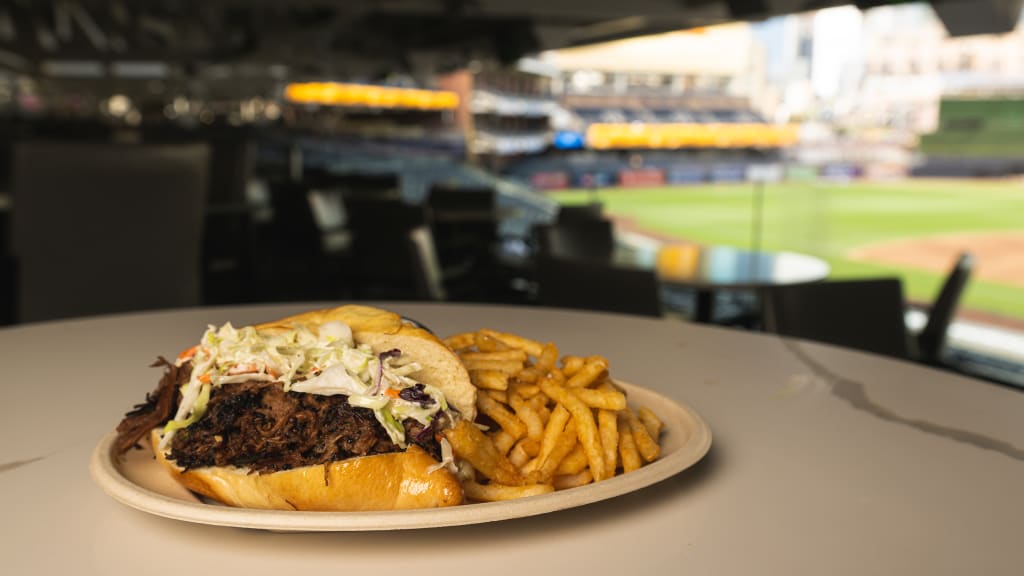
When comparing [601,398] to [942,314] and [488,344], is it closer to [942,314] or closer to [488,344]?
[488,344]

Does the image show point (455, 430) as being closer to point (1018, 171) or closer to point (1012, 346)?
point (1012, 346)

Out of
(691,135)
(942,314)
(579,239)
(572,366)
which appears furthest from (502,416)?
(691,135)

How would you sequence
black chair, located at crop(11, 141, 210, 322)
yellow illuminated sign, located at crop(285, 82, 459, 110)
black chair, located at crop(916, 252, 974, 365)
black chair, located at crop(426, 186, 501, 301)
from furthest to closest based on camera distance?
yellow illuminated sign, located at crop(285, 82, 459, 110) < black chair, located at crop(426, 186, 501, 301) < black chair, located at crop(916, 252, 974, 365) < black chair, located at crop(11, 141, 210, 322)

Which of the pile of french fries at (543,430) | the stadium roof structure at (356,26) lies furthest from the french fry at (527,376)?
the stadium roof structure at (356,26)

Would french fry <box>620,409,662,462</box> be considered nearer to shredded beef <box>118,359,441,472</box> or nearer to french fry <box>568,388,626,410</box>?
french fry <box>568,388,626,410</box>

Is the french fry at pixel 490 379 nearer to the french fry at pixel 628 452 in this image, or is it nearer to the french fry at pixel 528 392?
the french fry at pixel 528 392

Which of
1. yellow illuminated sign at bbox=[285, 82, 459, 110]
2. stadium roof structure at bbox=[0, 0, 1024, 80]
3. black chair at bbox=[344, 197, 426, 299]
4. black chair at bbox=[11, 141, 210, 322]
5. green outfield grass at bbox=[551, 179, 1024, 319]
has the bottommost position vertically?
green outfield grass at bbox=[551, 179, 1024, 319]

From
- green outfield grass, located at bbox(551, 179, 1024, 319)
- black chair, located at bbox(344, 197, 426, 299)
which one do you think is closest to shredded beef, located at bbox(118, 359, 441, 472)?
black chair, located at bbox(344, 197, 426, 299)
